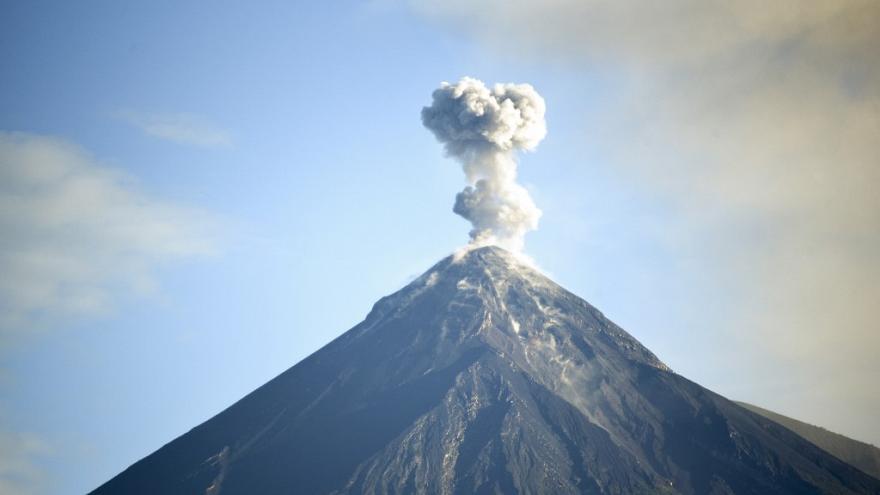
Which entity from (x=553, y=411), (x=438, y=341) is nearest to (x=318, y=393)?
(x=438, y=341)

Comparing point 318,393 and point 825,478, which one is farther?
point 318,393

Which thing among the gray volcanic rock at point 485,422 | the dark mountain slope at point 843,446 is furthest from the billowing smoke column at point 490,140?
the dark mountain slope at point 843,446

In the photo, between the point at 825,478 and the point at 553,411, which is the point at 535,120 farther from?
the point at 825,478

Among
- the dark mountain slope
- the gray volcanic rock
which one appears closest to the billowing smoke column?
the gray volcanic rock

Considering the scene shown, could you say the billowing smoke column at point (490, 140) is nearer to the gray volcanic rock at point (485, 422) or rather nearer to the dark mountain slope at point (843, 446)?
the gray volcanic rock at point (485, 422)

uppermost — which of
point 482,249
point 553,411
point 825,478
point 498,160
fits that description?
point 498,160

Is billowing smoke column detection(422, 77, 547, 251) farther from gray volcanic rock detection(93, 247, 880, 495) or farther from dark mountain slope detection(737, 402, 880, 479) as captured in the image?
dark mountain slope detection(737, 402, 880, 479)

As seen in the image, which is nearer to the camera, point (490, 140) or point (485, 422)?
point (485, 422)
